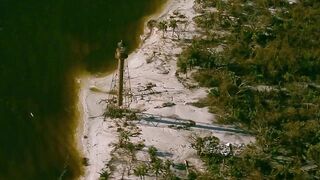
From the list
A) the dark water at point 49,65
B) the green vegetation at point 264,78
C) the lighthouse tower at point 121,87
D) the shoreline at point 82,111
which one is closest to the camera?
the green vegetation at point 264,78

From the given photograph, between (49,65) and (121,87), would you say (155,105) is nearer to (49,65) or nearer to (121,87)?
(121,87)

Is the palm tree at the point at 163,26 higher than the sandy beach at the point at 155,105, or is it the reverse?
the palm tree at the point at 163,26

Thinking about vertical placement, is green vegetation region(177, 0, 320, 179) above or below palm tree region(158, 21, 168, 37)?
below

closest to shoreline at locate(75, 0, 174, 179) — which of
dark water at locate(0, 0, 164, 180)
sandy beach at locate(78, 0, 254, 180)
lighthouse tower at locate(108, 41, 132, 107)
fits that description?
sandy beach at locate(78, 0, 254, 180)

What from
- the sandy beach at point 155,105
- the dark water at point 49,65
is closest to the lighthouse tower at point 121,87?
the sandy beach at point 155,105

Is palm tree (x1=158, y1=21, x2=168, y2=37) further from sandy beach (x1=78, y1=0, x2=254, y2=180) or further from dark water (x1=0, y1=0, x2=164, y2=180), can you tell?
dark water (x1=0, y1=0, x2=164, y2=180)

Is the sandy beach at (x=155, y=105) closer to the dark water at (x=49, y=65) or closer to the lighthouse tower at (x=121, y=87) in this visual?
the lighthouse tower at (x=121, y=87)
